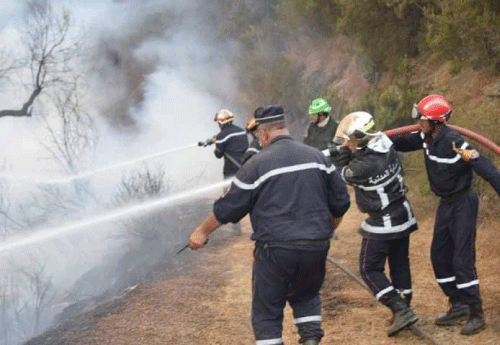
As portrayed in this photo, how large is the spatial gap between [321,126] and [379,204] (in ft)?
10.3

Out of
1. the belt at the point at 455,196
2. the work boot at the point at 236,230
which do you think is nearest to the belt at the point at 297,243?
the belt at the point at 455,196

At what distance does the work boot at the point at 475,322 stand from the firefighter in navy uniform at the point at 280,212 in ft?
→ 4.64

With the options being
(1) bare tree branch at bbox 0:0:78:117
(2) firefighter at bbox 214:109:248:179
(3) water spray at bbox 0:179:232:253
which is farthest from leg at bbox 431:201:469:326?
(1) bare tree branch at bbox 0:0:78:117

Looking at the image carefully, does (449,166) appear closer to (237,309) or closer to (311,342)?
(311,342)

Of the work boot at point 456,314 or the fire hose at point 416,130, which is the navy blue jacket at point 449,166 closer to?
the fire hose at point 416,130

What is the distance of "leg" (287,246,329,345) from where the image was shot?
4.02 metres

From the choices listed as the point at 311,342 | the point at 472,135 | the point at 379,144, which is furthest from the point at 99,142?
the point at 311,342

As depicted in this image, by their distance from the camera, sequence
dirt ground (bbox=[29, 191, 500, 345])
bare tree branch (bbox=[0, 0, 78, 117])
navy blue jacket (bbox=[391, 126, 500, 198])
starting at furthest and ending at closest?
bare tree branch (bbox=[0, 0, 78, 117]) → dirt ground (bbox=[29, 191, 500, 345]) → navy blue jacket (bbox=[391, 126, 500, 198])

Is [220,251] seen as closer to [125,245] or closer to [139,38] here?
[125,245]

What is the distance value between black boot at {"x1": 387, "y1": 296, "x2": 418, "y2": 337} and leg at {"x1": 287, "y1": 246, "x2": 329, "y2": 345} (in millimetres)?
962

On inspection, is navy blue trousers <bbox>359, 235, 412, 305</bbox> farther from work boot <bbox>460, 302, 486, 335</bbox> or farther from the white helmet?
the white helmet

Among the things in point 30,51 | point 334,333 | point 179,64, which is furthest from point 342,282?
point 179,64

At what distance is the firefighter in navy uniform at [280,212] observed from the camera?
388 cm

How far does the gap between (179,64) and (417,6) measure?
11511mm
